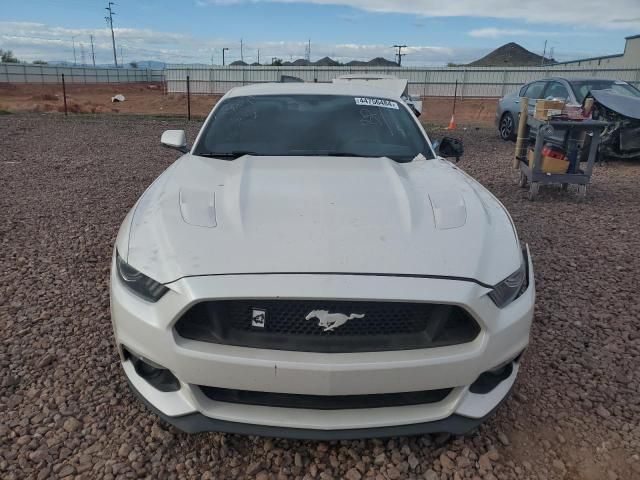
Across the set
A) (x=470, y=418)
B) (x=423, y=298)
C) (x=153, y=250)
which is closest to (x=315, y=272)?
(x=423, y=298)

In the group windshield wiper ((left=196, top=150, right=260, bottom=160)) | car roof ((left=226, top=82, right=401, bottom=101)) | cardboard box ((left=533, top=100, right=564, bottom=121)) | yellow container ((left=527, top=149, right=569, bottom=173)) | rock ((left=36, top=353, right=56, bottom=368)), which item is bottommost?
rock ((left=36, top=353, right=56, bottom=368))

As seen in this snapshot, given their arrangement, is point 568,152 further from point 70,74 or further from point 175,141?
point 70,74

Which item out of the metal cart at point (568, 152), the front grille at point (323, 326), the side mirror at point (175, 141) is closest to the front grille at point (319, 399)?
the front grille at point (323, 326)

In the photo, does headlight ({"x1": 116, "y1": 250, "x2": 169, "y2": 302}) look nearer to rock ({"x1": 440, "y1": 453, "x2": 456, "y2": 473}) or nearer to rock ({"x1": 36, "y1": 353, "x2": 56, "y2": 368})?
rock ({"x1": 36, "y1": 353, "x2": 56, "y2": 368})

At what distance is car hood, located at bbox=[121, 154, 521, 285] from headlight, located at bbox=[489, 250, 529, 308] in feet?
0.12

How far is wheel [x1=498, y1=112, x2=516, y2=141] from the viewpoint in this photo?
1202cm

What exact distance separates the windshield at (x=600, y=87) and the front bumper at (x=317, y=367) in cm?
971

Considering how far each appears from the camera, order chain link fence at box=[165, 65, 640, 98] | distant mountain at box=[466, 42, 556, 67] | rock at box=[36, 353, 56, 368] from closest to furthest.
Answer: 1. rock at box=[36, 353, 56, 368]
2. chain link fence at box=[165, 65, 640, 98]
3. distant mountain at box=[466, 42, 556, 67]

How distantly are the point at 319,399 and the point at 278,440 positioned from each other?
450 millimetres

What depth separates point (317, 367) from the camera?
1.81 meters

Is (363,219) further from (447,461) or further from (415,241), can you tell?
(447,461)

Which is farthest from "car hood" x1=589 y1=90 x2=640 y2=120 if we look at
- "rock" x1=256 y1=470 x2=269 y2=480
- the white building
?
the white building

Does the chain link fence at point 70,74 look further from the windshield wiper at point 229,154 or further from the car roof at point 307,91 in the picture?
the windshield wiper at point 229,154

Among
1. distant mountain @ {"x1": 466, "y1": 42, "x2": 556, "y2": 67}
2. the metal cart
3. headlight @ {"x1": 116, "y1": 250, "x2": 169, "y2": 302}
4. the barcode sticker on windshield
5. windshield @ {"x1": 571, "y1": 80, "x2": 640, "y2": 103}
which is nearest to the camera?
headlight @ {"x1": 116, "y1": 250, "x2": 169, "y2": 302}
